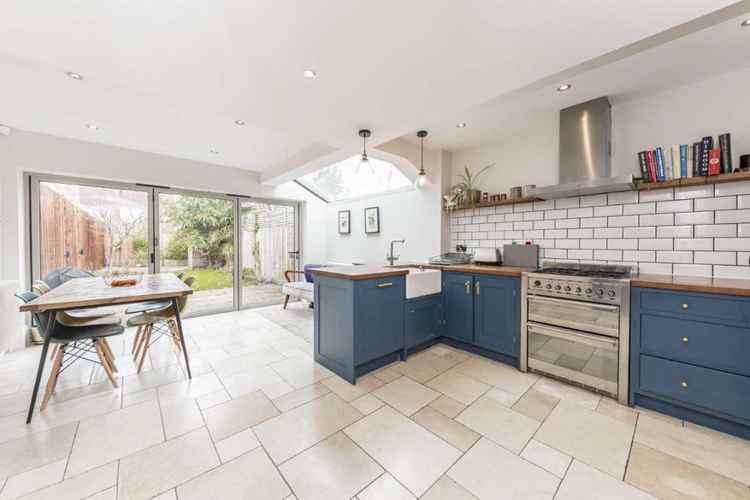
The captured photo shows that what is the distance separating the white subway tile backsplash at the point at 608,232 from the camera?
2490mm

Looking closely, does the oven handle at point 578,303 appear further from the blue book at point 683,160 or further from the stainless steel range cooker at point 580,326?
the blue book at point 683,160

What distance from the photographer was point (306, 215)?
546 centimetres

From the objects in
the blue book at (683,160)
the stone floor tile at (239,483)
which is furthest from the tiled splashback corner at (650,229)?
the stone floor tile at (239,483)

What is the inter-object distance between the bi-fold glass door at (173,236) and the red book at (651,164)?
4.43 meters

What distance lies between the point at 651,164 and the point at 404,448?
275 cm

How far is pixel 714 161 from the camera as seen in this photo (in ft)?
6.53

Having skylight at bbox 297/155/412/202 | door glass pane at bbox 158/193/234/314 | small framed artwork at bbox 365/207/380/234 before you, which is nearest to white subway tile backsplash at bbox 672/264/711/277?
skylight at bbox 297/155/412/202

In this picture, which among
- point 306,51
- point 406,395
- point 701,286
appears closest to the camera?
point 306,51

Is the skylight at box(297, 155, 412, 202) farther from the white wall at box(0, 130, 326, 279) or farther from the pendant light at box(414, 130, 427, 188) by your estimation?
the white wall at box(0, 130, 326, 279)

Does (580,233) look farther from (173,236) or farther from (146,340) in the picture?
(173,236)

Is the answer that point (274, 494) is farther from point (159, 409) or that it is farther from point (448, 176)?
point (448, 176)

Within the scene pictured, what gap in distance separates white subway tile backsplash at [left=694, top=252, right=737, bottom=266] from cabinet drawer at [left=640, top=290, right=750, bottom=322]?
662 millimetres

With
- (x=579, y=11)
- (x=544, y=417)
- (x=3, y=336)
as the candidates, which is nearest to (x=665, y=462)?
(x=544, y=417)

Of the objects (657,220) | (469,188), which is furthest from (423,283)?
(657,220)
